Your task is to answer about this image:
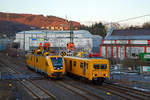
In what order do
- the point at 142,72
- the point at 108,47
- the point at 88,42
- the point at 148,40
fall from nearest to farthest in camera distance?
the point at 142,72, the point at 148,40, the point at 108,47, the point at 88,42

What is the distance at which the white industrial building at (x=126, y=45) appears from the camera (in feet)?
173

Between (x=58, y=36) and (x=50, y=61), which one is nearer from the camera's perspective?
(x=50, y=61)

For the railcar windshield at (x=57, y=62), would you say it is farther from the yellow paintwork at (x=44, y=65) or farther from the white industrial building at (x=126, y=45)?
the white industrial building at (x=126, y=45)

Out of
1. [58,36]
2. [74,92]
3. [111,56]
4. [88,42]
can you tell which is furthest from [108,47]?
[74,92]

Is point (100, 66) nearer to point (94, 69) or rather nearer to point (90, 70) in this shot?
point (94, 69)

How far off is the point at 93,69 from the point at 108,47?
3618 cm

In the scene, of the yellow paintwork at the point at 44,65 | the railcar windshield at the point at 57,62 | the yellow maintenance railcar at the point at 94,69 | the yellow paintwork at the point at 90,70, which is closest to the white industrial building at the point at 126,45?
the yellow paintwork at the point at 44,65

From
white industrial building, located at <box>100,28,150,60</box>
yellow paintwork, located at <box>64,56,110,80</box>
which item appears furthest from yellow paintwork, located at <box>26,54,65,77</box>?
white industrial building, located at <box>100,28,150,60</box>

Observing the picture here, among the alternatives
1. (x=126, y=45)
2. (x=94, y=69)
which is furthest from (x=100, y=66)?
(x=126, y=45)

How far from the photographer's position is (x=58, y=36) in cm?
8512

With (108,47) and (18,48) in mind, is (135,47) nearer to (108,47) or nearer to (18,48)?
(108,47)

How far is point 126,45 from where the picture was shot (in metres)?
54.4

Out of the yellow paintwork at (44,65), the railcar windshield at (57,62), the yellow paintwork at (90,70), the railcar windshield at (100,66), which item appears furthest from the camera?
the railcar windshield at (57,62)

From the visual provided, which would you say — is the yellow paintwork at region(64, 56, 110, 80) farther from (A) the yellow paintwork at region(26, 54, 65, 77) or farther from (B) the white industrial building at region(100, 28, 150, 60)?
(B) the white industrial building at region(100, 28, 150, 60)
